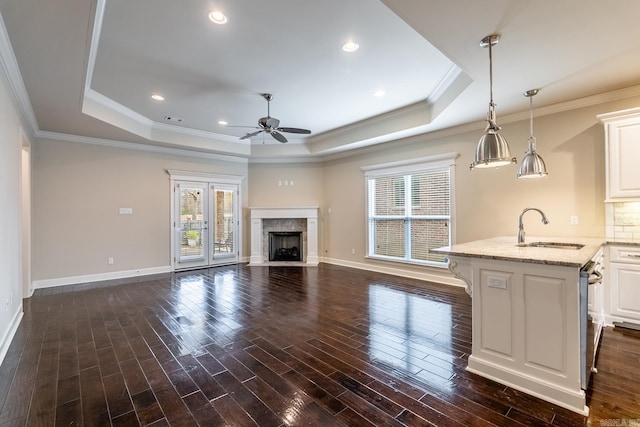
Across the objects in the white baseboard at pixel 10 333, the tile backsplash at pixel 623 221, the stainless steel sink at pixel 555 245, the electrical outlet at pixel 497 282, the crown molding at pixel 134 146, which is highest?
the crown molding at pixel 134 146

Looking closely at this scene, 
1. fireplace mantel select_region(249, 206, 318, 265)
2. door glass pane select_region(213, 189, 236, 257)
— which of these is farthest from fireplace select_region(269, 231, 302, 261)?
door glass pane select_region(213, 189, 236, 257)

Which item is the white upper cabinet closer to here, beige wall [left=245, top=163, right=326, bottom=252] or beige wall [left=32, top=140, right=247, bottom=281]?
beige wall [left=245, top=163, right=326, bottom=252]

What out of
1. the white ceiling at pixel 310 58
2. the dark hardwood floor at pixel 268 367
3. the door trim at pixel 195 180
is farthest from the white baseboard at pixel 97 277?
the white ceiling at pixel 310 58

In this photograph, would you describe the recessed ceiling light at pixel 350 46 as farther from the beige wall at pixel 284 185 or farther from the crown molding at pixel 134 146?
the crown molding at pixel 134 146

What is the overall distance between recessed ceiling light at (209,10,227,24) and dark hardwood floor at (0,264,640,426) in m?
3.14

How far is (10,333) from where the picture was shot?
10.1 ft

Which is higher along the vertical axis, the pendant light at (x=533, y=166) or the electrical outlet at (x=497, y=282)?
the pendant light at (x=533, y=166)

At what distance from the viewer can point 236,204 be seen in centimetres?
773

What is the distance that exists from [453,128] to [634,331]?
3.60 meters

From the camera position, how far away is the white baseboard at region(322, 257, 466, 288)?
528cm

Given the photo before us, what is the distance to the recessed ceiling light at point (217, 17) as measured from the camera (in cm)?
267

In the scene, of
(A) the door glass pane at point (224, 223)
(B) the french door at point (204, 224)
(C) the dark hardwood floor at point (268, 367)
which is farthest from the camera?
(A) the door glass pane at point (224, 223)

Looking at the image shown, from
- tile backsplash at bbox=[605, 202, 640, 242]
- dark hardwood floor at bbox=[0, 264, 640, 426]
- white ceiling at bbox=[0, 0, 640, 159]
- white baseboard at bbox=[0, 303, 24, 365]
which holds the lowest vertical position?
dark hardwood floor at bbox=[0, 264, 640, 426]

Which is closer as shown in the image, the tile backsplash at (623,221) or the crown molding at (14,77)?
the crown molding at (14,77)
